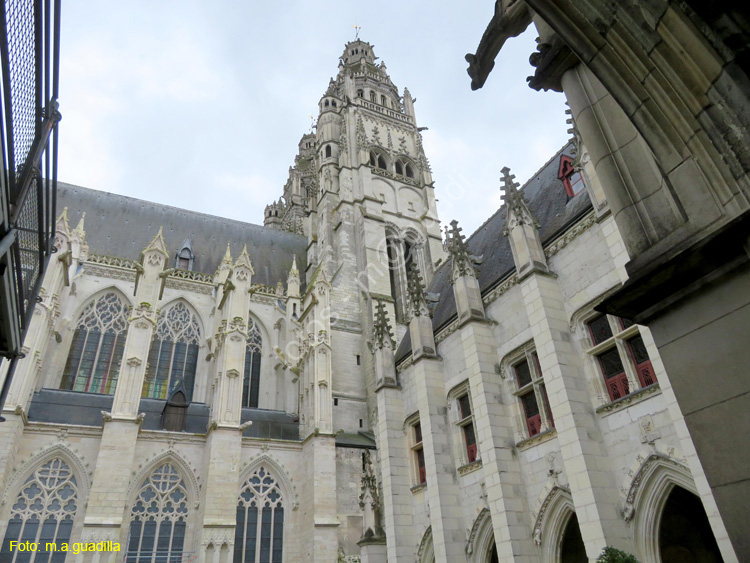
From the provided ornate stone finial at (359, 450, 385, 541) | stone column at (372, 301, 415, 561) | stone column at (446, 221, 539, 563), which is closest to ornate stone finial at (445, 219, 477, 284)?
stone column at (446, 221, 539, 563)

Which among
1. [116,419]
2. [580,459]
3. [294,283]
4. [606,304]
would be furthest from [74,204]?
[606,304]

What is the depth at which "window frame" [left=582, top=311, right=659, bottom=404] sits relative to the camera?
931 centimetres

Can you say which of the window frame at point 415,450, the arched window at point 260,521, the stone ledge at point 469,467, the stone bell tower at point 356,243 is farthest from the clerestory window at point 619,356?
the arched window at point 260,521

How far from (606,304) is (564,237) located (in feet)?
27.4

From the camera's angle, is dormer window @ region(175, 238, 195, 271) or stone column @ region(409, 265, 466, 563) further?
dormer window @ region(175, 238, 195, 271)

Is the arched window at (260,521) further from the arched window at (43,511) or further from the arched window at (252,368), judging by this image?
the arched window at (252,368)

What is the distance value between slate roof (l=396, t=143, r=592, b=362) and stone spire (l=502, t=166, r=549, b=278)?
377 millimetres

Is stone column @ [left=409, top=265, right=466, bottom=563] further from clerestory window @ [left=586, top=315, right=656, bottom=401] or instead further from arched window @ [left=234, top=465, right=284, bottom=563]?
arched window @ [left=234, top=465, right=284, bottom=563]

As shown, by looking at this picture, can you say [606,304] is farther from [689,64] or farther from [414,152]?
[414,152]

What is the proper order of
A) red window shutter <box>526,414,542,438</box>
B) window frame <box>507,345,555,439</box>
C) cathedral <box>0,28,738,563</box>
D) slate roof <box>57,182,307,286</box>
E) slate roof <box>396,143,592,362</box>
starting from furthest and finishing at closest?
1. slate roof <box>57,182,307,286</box>
2. slate roof <box>396,143,592,362</box>
3. red window shutter <box>526,414,542,438</box>
4. window frame <box>507,345,555,439</box>
5. cathedral <box>0,28,738,563</box>

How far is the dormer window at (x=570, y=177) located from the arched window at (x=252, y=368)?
55.8 feet

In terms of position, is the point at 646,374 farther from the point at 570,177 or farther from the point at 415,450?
the point at 415,450

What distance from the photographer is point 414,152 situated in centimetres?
3409

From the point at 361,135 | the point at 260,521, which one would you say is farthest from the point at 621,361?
the point at 361,135
